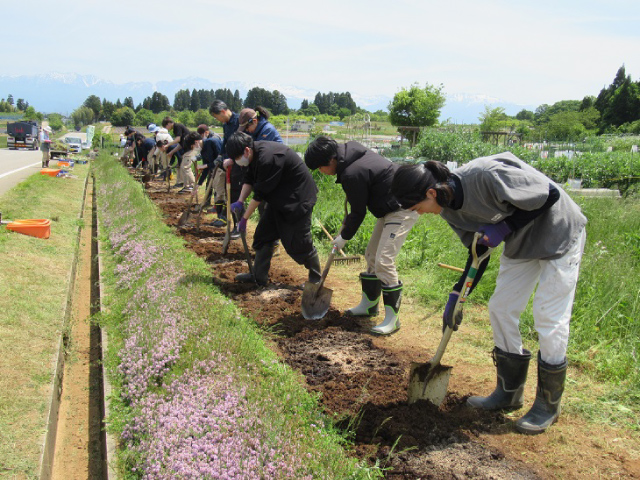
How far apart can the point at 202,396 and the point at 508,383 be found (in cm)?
196

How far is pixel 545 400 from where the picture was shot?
3.12 metres

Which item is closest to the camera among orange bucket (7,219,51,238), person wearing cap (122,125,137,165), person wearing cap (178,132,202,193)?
orange bucket (7,219,51,238)

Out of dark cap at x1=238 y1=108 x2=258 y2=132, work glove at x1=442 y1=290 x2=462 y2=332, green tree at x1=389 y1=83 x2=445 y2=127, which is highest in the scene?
green tree at x1=389 y1=83 x2=445 y2=127

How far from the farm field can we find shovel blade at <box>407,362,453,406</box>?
0.25 ft

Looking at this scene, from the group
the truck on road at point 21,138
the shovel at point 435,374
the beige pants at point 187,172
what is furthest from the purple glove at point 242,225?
the truck on road at point 21,138

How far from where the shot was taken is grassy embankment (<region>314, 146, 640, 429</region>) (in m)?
3.65

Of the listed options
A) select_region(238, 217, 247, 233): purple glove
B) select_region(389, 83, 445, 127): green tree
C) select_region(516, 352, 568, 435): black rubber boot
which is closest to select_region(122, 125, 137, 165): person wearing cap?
select_region(238, 217, 247, 233): purple glove

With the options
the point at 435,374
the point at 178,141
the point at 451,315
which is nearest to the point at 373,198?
the point at 451,315

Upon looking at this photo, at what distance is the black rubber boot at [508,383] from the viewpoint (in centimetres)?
326

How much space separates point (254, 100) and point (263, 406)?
9932 centimetres

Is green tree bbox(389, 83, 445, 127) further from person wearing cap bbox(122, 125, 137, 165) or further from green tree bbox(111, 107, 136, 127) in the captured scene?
green tree bbox(111, 107, 136, 127)

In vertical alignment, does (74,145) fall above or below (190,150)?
above

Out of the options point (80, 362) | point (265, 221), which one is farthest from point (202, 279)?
point (80, 362)

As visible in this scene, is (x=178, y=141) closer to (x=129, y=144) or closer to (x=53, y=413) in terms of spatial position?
(x=129, y=144)
